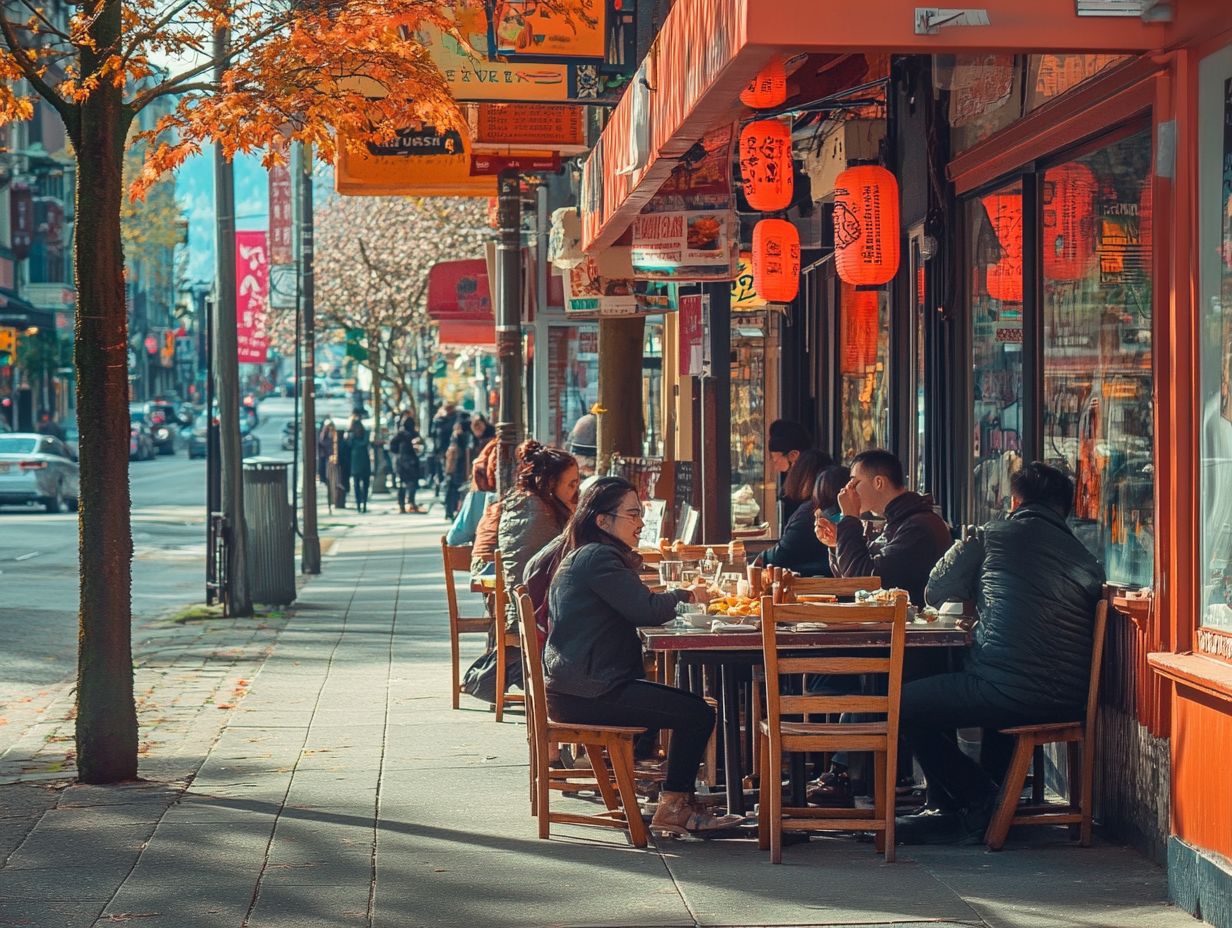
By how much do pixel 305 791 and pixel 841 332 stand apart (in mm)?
7099

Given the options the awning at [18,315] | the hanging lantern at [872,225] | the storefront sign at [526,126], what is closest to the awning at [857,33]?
the hanging lantern at [872,225]

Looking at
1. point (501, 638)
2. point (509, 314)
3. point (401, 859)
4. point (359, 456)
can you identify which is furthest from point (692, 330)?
point (359, 456)

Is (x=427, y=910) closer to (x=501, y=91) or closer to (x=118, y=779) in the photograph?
(x=118, y=779)

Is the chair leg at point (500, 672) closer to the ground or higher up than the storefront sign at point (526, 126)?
closer to the ground

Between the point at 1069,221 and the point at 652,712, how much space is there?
3069 mm

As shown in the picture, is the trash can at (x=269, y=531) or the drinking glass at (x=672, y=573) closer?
the drinking glass at (x=672, y=573)

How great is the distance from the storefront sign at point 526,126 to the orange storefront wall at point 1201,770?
30.2 feet

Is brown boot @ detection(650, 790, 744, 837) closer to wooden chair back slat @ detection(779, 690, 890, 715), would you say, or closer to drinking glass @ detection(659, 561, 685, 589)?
wooden chair back slat @ detection(779, 690, 890, 715)

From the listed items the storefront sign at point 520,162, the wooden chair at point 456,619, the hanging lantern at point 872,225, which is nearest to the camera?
the hanging lantern at point 872,225

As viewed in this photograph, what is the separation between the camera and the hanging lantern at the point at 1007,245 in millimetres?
9414

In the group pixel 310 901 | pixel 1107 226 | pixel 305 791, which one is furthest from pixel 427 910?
pixel 1107 226

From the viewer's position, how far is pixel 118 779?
8945 millimetres

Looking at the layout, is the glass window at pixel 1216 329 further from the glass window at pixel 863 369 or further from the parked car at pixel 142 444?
the parked car at pixel 142 444

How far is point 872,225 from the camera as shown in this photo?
427 inches
